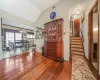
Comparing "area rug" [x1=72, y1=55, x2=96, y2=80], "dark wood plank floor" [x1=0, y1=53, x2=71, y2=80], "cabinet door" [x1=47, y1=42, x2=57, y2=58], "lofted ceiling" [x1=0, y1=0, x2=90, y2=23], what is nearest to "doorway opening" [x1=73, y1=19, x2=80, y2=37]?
"lofted ceiling" [x1=0, y1=0, x2=90, y2=23]

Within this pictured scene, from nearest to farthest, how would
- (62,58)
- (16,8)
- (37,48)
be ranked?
(62,58) < (16,8) < (37,48)

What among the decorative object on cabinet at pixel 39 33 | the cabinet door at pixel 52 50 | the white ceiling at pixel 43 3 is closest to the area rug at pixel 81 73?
the cabinet door at pixel 52 50

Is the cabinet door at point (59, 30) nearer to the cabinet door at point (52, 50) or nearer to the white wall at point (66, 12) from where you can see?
the white wall at point (66, 12)

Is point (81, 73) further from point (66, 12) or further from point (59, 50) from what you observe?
point (66, 12)

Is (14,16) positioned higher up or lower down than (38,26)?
higher up

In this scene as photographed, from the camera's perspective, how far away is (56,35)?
10.5 ft

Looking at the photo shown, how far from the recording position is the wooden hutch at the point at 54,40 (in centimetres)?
306

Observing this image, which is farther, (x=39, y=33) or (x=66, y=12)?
(x=39, y=33)

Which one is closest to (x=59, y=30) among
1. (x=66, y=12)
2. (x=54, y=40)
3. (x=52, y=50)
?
(x=54, y=40)

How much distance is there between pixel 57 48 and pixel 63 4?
2.32 metres

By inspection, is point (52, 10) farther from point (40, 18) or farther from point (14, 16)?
point (14, 16)

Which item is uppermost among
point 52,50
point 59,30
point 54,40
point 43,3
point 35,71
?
point 43,3

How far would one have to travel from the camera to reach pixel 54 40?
3279 mm

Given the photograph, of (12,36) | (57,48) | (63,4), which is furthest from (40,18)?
(12,36)
